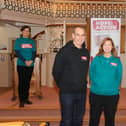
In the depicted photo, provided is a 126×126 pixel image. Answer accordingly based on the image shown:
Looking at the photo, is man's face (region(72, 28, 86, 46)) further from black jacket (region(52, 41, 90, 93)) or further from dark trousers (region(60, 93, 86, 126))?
dark trousers (region(60, 93, 86, 126))

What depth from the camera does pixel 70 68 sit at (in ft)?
9.16

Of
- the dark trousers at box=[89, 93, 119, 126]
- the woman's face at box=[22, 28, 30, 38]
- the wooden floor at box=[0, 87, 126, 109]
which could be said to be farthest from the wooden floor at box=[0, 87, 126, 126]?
the woman's face at box=[22, 28, 30, 38]

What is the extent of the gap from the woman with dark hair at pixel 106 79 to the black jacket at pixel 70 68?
0.28 meters

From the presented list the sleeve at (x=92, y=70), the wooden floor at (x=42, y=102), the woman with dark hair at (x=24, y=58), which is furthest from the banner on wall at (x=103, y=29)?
the sleeve at (x=92, y=70)

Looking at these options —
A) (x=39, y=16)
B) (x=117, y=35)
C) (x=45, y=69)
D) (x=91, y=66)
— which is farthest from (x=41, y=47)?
(x=91, y=66)

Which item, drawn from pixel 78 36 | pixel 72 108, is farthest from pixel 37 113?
pixel 78 36

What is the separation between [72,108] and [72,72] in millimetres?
415

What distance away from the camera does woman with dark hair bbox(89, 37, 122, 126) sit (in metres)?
3.06

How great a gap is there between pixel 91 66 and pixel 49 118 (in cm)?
148

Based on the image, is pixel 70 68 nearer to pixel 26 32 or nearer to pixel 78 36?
pixel 78 36

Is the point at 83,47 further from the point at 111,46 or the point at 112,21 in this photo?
the point at 112,21

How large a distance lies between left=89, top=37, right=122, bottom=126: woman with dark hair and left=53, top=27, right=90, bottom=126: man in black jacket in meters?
0.23

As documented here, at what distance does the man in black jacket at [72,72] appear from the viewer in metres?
2.79

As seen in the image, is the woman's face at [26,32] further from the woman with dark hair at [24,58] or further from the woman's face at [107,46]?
the woman's face at [107,46]
